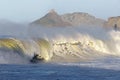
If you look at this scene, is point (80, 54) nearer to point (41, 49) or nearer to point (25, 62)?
point (41, 49)

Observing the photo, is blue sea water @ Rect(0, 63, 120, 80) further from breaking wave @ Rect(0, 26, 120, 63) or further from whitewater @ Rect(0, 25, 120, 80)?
breaking wave @ Rect(0, 26, 120, 63)

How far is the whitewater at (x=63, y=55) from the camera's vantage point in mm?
41625

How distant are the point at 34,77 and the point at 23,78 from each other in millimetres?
833

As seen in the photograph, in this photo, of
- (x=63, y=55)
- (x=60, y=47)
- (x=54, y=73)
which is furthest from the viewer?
(x=60, y=47)

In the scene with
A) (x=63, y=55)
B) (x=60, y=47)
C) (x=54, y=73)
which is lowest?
(x=54, y=73)

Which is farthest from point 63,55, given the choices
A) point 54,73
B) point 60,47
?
point 54,73

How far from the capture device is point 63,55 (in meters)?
66.8

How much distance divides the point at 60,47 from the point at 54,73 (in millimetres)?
32405

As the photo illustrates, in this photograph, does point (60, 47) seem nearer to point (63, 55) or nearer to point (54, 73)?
point (63, 55)

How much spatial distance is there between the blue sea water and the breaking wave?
17.8 ft

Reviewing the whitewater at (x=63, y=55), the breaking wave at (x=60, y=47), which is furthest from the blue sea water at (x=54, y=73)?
the breaking wave at (x=60, y=47)

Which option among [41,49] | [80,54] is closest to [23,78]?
[41,49]

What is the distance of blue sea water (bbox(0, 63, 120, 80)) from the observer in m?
38.8

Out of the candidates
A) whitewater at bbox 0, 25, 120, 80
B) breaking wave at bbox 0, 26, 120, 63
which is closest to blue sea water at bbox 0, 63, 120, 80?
whitewater at bbox 0, 25, 120, 80
